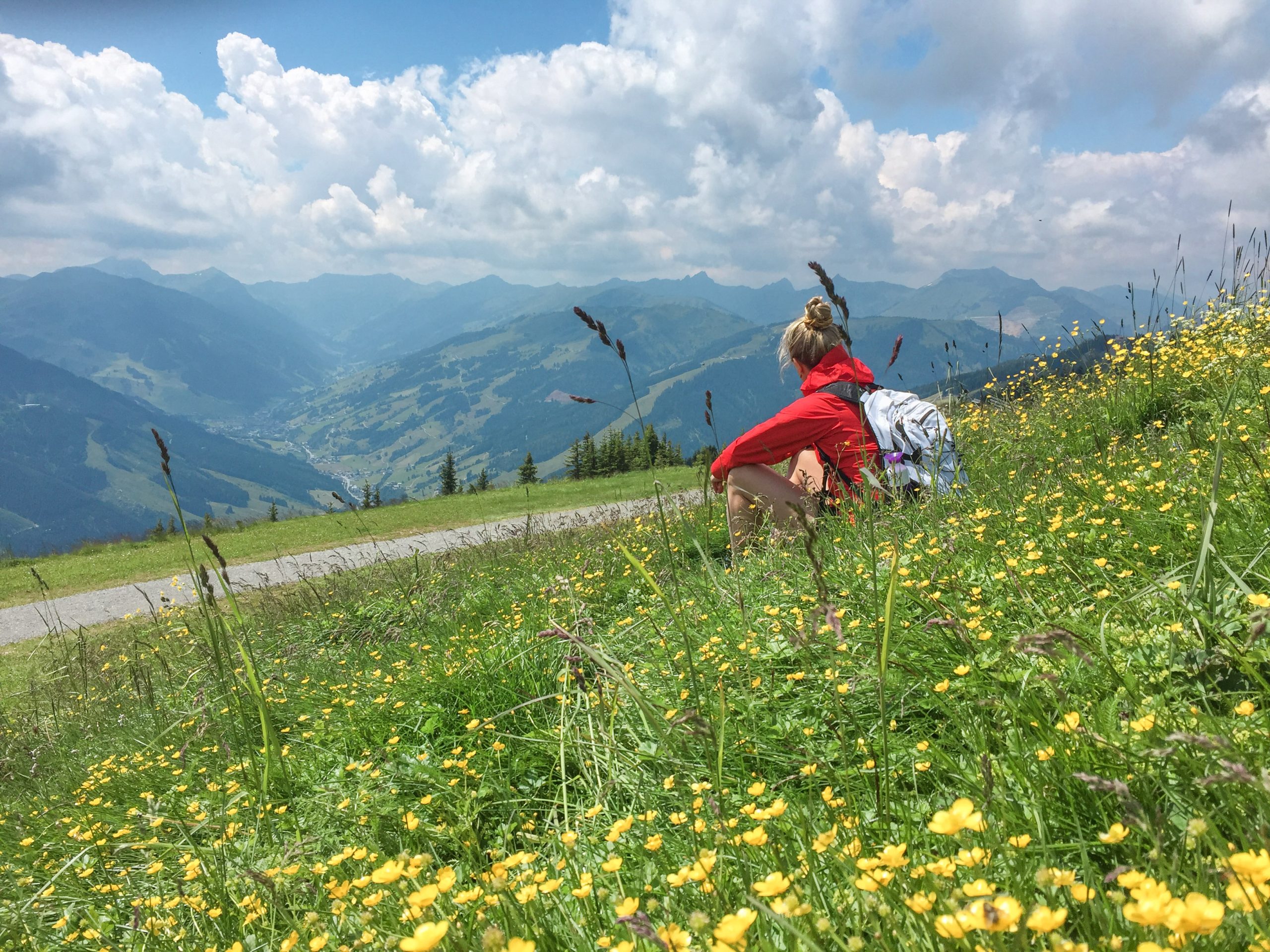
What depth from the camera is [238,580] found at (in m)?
14.8

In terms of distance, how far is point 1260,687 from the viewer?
200 centimetres

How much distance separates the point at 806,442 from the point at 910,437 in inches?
39.7

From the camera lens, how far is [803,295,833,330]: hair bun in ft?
22.1

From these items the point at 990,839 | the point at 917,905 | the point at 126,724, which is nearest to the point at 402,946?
the point at 917,905

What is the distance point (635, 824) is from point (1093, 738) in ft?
4.75

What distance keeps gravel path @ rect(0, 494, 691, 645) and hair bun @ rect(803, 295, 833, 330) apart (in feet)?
16.7

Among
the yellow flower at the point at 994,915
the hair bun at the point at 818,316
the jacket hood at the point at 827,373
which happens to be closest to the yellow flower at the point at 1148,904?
the yellow flower at the point at 994,915

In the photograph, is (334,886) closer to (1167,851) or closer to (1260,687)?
(1167,851)

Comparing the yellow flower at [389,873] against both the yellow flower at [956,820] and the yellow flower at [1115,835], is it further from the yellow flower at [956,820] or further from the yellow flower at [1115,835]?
the yellow flower at [1115,835]

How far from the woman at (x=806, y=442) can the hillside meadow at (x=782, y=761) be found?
50.7 inches

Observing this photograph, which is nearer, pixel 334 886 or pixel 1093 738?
pixel 1093 738

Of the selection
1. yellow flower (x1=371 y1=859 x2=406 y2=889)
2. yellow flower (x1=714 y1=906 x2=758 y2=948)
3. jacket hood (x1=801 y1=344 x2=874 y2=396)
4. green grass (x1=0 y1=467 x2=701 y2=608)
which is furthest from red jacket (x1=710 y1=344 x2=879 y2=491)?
green grass (x1=0 y1=467 x2=701 y2=608)

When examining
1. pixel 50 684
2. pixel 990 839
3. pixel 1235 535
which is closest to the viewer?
pixel 990 839

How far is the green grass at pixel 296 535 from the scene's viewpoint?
1931cm
